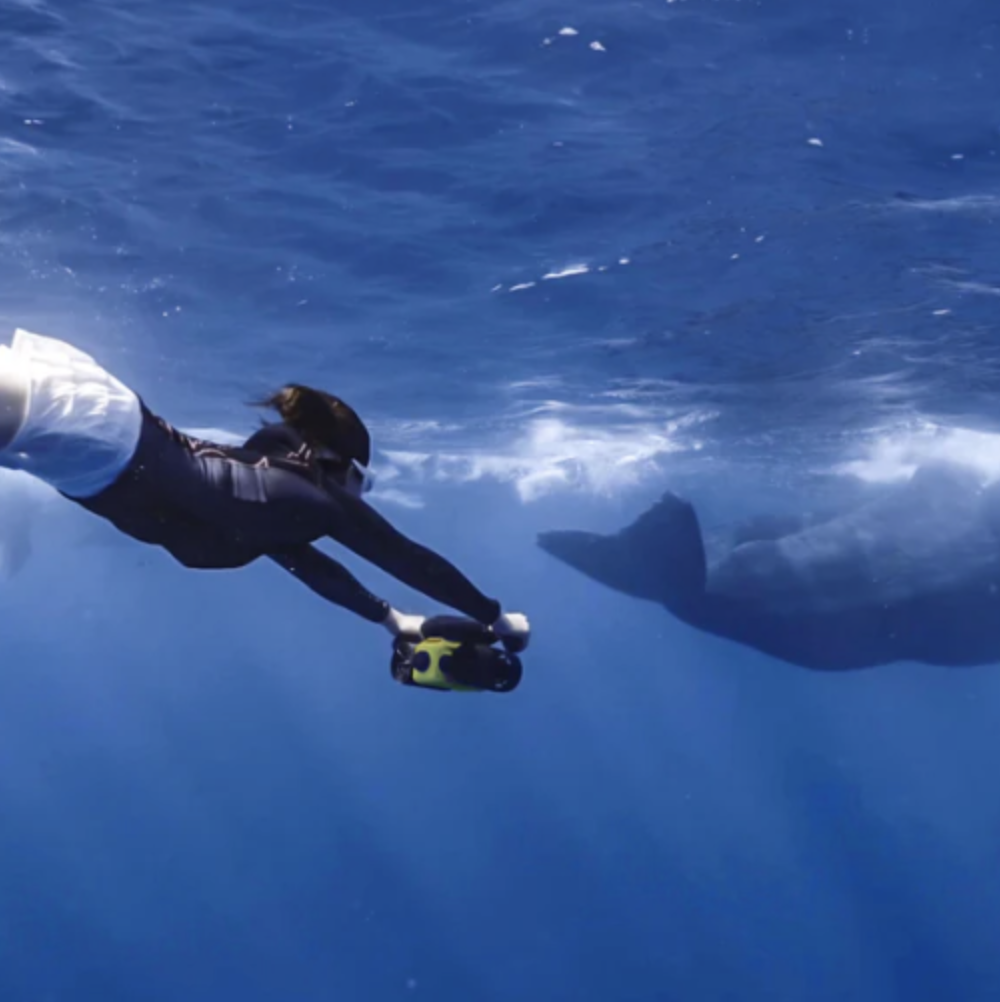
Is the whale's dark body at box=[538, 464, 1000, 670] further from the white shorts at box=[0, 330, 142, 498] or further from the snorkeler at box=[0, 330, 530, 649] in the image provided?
the white shorts at box=[0, 330, 142, 498]

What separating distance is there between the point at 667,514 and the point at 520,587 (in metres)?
55.5

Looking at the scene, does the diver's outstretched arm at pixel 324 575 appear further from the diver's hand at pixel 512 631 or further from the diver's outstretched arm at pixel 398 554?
the diver's hand at pixel 512 631

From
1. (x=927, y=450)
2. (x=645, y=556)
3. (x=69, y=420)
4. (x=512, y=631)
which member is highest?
(x=927, y=450)

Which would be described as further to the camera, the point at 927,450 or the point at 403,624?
the point at 927,450

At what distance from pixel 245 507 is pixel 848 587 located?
1976cm

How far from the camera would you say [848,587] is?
22.1 m

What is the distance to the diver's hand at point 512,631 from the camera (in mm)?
5160

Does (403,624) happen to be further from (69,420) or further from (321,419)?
(69,420)

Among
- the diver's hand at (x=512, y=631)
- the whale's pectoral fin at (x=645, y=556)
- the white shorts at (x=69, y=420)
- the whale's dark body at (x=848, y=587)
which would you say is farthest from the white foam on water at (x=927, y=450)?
the white shorts at (x=69, y=420)

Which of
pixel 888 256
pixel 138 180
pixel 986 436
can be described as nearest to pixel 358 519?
pixel 138 180

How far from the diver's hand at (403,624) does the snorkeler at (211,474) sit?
1.29 feet

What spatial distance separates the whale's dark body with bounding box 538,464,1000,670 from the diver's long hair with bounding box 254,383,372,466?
16.3 metres

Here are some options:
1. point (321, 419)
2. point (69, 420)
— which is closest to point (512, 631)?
point (321, 419)

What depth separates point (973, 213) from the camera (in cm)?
1197
